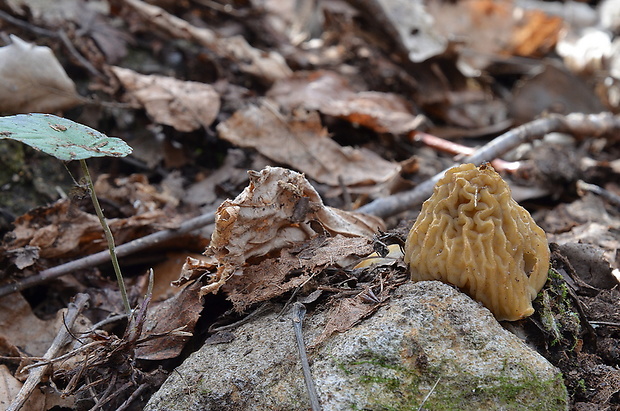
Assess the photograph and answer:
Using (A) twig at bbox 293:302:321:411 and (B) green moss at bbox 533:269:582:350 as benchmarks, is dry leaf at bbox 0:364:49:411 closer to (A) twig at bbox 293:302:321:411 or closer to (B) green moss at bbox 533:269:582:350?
(A) twig at bbox 293:302:321:411

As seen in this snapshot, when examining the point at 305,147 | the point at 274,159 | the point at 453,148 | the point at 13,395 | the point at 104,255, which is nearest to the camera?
the point at 13,395

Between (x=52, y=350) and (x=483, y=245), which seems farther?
(x=52, y=350)

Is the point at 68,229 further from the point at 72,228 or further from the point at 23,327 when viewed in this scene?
the point at 23,327

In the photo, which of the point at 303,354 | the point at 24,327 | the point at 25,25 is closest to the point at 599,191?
the point at 303,354

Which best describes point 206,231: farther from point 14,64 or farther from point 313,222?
point 14,64

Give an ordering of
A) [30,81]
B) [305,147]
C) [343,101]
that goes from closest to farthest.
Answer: [30,81] → [305,147] → [343,101]

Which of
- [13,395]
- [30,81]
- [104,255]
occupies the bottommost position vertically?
[13,395]

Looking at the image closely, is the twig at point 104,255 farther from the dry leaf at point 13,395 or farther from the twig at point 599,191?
the twig at point 599,191
